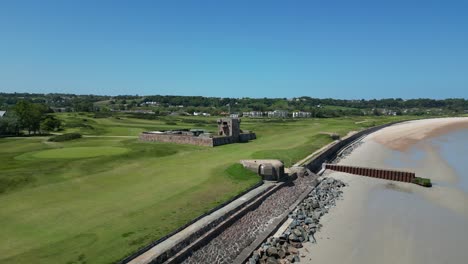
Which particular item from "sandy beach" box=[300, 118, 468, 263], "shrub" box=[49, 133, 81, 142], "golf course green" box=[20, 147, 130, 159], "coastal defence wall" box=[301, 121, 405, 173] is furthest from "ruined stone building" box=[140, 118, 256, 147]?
"sandy beach" box=[300, 118, 468, 263]

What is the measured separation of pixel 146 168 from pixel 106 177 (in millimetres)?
3877

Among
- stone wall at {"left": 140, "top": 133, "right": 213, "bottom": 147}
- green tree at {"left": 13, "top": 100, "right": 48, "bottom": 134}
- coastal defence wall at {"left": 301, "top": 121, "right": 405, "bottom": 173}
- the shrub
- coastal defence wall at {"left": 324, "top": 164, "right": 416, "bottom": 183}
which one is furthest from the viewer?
green tree at {"left": 13, "top": 100, "right": 48, "bottom": 134}

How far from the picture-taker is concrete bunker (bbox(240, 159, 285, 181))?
80.3 feet

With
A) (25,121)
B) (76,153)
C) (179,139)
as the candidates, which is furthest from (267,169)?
(25,121)

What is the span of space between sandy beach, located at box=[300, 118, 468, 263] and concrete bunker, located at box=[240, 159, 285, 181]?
4.46 m

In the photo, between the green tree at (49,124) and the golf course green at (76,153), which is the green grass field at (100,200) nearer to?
the golf course green at (76,153)

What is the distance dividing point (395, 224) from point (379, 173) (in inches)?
551

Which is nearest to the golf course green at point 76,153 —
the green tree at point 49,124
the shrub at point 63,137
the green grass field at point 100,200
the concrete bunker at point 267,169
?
the green grass field at point 100,200

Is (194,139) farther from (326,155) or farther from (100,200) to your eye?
(100,200)

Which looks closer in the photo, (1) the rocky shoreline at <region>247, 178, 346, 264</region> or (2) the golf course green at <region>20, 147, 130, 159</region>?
(1) the rocky shoreline at <region>247, 178, 346, 264</region>

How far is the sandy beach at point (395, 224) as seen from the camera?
1625 centimetres

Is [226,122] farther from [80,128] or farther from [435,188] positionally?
[80,128]

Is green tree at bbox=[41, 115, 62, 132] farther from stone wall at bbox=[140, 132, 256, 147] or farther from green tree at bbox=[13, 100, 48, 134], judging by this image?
stone wall at bbox=[140, 132, 256, 147]

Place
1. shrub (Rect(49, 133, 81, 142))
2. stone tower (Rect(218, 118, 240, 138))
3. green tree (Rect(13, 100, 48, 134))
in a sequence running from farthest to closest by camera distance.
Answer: green tree (Rect(13, 100, 48, 134)) → shrub (Rect(49, 133, 81, 142)) → stone tower (Rect(218, 118, 240, 138))
